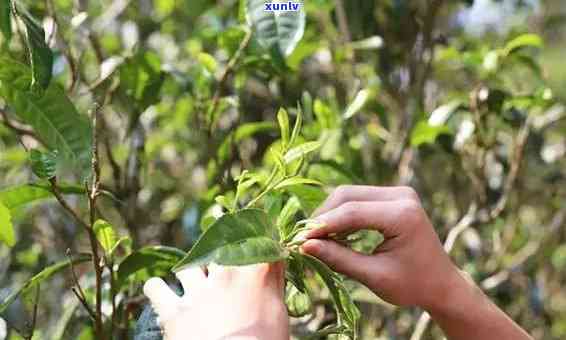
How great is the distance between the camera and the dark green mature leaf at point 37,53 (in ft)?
3.66

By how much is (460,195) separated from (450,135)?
1.84 feet

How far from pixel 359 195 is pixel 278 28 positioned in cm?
36

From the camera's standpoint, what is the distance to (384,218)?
3.60 feet

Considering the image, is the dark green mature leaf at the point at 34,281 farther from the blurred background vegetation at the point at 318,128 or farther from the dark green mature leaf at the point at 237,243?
the dark green mature leaf at the point at 237,243

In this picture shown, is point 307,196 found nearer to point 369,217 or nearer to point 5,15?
point 369,217

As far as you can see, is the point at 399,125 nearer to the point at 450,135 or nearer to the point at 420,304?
the point at 450,135

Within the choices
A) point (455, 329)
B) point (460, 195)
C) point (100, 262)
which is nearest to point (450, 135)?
point (460, 195)

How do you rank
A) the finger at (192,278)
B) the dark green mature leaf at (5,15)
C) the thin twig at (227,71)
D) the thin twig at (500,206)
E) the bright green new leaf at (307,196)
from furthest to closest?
the thin twig at (500,206) < the thin twig at (227,71) < the bright green new leaf at (307,196) < the dark green mature leaf at (5,15) < the finger at (192,278)

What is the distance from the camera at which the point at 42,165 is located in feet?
3.67

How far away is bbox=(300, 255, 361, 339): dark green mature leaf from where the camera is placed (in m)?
1.07

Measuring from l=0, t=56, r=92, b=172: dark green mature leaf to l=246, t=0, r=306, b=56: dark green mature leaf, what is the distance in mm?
307

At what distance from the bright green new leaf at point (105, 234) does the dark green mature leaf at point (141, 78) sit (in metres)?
0.44

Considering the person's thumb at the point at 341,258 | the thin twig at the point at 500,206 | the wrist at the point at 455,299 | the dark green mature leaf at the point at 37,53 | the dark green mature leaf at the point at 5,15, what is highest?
the dark green mature leaf at the point at 5,15

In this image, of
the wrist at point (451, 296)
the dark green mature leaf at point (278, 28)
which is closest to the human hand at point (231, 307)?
the wrist at point (451, 296)
